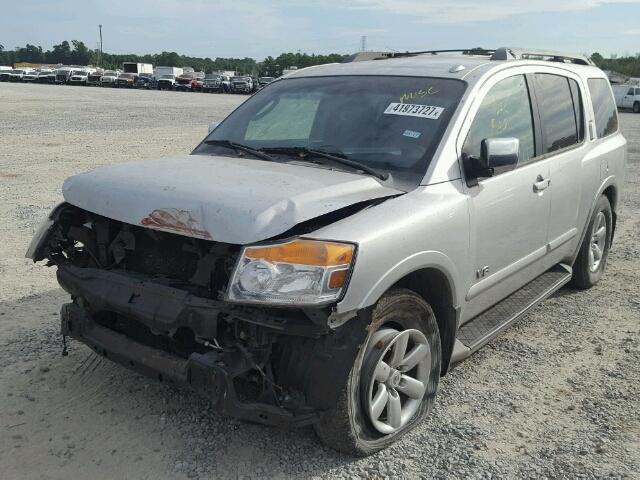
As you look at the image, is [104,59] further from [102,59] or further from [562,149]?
[562,149]

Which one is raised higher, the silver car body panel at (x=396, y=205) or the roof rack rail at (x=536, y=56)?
the roof rack rail at (x=536, y=56)

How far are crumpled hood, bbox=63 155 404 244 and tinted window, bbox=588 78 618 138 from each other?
3144 mm

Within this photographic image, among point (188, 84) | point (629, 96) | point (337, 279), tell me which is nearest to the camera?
point (337, 279)

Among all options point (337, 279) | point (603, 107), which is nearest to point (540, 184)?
point (603, 107)

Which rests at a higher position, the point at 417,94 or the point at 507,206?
the point at 417,94

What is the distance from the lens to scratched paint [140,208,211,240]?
9.04 feet

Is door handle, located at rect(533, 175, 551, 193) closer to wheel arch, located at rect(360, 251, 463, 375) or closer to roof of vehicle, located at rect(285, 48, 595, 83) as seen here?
roof of vehicle, located at rect(285, 48, 595, 83)

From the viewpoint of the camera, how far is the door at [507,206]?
11.9 ft

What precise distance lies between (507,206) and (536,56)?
1693 millimetres

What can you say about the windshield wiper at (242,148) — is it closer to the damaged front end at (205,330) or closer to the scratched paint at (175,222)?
the damaged front end at (205,330)

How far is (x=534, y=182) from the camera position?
4148 mm

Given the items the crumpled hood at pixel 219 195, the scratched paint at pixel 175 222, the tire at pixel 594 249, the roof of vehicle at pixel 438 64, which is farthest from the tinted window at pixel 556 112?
the scratched paint at pixel 175 222

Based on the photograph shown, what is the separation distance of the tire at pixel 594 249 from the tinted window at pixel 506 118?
1.54 metres

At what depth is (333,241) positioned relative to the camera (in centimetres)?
265
